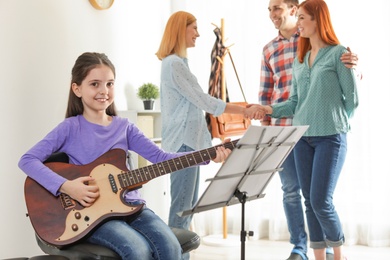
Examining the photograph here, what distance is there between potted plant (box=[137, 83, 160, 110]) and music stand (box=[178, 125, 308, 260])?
5.42 feet

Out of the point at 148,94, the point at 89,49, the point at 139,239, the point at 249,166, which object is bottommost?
the point at 139,239

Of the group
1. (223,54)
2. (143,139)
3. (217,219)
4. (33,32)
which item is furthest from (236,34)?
(143,139)

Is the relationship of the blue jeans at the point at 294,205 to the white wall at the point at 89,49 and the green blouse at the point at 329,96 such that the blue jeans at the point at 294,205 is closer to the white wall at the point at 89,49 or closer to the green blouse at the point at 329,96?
the green blouse at the point at 329,96

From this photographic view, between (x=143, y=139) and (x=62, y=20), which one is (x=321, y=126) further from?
(x=62, y=20)

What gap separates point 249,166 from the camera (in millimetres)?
2041

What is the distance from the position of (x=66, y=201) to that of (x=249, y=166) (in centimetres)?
68

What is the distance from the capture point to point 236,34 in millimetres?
4121

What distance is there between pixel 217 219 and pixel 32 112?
1860 mm

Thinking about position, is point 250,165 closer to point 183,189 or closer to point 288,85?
point 183,189

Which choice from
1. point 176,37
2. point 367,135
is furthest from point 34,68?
point 367,135

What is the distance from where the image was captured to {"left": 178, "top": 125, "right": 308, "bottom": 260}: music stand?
6.28 feet

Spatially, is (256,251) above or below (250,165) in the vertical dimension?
below

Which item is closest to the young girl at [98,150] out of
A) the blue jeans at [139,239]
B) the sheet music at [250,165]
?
the blue jeans at [139,239]

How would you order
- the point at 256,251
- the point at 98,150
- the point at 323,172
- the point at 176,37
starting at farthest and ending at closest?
the point at 256,251 → the point at 176,37 → the point at 323,172 → the point at 98,150
